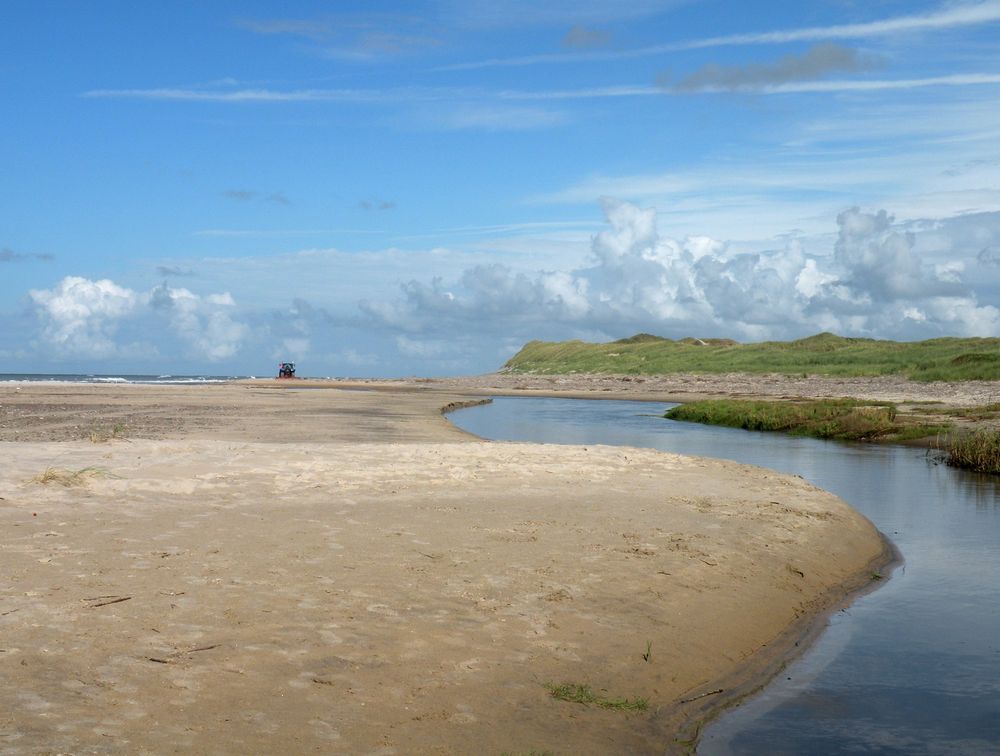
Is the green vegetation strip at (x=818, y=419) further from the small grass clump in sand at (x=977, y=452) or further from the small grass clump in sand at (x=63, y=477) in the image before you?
the small grass clump in sand at (x=63, y=477)

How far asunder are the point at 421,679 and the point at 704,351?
105 m

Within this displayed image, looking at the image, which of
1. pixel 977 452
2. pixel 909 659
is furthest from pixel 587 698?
pixel 977 452

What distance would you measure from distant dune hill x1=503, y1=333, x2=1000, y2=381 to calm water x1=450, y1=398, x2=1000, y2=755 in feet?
159

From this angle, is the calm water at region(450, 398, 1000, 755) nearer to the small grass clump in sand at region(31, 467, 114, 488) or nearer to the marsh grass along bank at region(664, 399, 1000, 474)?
the marsh grass along bank at region(664, 399, 1000, 474)

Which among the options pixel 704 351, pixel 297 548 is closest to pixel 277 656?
pixel 297 548

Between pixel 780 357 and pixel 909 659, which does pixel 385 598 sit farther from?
pixel 780 357

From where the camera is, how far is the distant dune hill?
71812 millimetres

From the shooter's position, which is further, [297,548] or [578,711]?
[297,548]

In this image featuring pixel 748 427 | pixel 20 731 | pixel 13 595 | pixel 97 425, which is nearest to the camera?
pixel 20 731

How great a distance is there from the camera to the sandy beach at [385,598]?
6266 mm

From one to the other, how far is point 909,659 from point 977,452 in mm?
18635

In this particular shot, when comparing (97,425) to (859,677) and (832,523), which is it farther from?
(859,677)

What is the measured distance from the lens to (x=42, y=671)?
21.3 feet

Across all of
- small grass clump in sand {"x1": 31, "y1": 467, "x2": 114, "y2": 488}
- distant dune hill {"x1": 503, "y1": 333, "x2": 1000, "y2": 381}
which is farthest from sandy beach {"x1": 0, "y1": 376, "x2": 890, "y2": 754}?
distant dune hill {"x1": 503, "y1": 333, "x2": 1000, "y2": 381}
